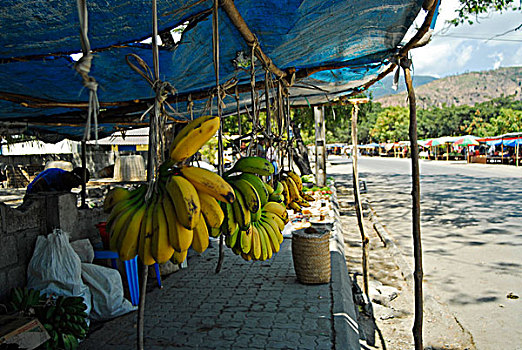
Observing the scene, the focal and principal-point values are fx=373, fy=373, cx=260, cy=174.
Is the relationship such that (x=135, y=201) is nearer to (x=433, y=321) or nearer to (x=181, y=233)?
(x=181, y=233)

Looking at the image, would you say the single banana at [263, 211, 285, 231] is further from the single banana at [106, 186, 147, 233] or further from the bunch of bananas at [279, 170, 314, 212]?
the single banana at [106, 186, 147, 233]

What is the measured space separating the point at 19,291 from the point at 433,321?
4219mm

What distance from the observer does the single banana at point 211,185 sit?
4.29ft

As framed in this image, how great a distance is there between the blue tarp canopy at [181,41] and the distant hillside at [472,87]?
12335 centimetres

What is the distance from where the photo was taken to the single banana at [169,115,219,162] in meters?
1.36

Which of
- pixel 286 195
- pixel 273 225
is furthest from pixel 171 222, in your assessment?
pixel 286 195

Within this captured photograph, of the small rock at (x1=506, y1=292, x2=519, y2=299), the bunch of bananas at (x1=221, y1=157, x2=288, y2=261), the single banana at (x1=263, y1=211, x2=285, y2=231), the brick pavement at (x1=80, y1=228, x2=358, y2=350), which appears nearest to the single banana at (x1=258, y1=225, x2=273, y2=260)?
the bunch of bananas at (x1=221, y1=157, x2=288, y2=261)

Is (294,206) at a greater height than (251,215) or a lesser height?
lesser

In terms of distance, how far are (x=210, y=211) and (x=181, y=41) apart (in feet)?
5.82

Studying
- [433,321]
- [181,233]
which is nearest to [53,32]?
[181,233]

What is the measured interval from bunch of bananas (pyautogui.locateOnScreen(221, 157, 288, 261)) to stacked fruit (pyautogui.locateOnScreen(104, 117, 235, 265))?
0.78ft

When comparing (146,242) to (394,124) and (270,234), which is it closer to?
(270,234)

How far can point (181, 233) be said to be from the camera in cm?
125

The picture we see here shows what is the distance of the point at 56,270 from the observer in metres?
3.37
